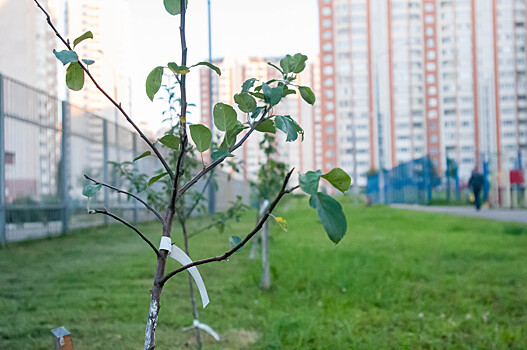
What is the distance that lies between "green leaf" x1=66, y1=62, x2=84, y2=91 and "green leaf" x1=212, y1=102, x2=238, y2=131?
0.22 m

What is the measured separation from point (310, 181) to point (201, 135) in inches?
9.1

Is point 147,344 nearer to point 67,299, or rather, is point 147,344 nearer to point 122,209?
point 67,299

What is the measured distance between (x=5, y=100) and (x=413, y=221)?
7.43 m

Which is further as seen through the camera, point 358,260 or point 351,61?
point 351,61

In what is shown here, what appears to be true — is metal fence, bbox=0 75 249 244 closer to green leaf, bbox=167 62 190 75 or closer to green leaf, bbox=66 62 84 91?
green leaf, bbox=66 62 84 91

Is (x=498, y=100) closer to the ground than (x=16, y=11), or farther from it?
farther from it

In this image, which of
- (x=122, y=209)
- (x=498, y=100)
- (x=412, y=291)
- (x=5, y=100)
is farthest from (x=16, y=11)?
(x=498, y=100)

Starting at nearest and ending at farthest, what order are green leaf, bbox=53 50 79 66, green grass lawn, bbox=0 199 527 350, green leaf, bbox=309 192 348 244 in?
green leaf, bbox=309 192 348 244, green leaf, bbox=53 50 79 66, green grass lawn, bbox=0 199 527 350

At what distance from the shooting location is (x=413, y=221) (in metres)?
9.84

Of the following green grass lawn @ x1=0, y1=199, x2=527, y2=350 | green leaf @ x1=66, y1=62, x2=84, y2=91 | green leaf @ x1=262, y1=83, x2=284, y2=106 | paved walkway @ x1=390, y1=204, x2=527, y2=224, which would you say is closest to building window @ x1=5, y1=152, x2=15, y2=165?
green grass lawn @ x1=0, y1=199, x2=527, y2=350

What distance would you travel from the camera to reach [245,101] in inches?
32.1

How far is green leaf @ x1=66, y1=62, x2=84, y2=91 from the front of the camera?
81cm

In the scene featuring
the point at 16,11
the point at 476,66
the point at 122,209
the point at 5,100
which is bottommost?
the point at 122,209

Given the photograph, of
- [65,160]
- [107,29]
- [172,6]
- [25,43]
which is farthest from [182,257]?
[25,43]
